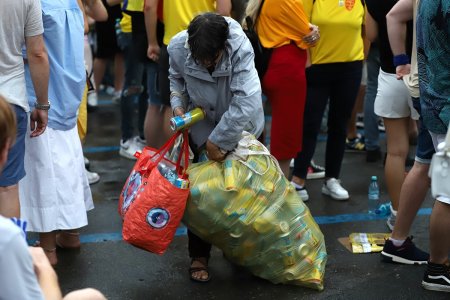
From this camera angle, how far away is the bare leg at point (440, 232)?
430 cm

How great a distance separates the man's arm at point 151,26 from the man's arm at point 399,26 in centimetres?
188

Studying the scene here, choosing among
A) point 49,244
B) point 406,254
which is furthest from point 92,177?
point 406,254

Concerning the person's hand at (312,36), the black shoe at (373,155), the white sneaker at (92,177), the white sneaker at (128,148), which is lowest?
the white sneaker at (128,148)

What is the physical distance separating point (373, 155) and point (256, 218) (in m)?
2.91

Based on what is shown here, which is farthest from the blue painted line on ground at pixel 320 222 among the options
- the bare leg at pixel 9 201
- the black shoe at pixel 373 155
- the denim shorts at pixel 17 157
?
the black shoe at pixel 373 155

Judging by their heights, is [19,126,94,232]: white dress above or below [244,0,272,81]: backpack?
below

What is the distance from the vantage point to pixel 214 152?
14.2 feet

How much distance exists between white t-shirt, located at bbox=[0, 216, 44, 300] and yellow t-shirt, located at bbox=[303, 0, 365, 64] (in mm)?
3681

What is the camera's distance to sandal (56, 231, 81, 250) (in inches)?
198

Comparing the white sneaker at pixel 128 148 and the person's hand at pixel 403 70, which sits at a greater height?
the person's hand at pixel 403 70

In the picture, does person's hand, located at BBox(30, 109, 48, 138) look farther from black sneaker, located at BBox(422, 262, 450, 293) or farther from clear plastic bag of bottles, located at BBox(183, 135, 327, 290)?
black sneaker, located at BBox(422, 262, 450, 293)

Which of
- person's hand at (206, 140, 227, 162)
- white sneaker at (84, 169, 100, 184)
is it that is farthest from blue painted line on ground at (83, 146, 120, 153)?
person's hand at (206, 140, 227, 162)

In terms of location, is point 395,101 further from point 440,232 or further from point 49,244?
point 49,244

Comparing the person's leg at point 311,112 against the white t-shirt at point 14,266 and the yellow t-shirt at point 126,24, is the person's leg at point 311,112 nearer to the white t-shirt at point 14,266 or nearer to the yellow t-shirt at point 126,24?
the yellow t-shirt at point 126,24
